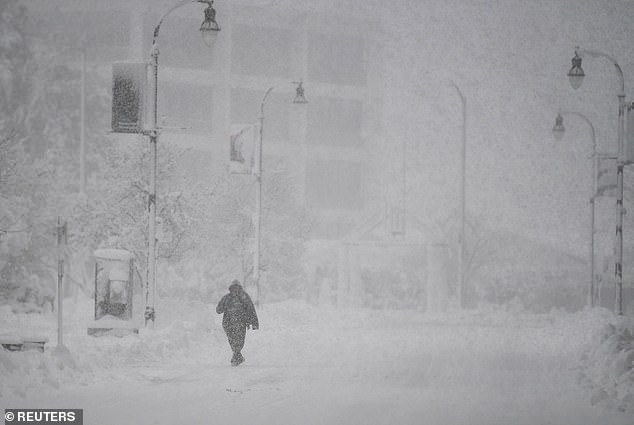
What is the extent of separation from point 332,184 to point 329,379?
56.8 metres

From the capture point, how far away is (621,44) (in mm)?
145375

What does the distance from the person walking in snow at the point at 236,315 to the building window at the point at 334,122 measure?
54.2 m

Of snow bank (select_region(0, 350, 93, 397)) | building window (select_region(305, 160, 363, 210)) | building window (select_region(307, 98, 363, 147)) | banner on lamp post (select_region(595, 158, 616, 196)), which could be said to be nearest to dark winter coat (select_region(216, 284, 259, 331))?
snow bank (select_region(0, 350, 93, 397))

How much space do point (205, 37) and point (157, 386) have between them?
9.56 m

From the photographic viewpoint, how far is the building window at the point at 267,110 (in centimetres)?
7225

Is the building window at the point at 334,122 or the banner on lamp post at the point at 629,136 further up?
the building window at the point at 334,122

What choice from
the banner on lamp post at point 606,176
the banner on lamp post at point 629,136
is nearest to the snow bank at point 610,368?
the banner on lamp post at point 629,136

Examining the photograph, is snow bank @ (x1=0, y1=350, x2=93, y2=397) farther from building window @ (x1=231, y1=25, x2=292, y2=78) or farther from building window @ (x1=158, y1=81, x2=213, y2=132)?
building window @ (x1=231, y1=25, x2=292, y2=78)

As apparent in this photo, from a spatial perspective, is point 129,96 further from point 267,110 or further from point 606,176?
point 267,110

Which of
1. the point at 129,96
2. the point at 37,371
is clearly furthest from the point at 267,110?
the point at 37,371

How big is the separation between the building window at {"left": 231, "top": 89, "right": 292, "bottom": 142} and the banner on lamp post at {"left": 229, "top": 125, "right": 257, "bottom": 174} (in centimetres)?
3963

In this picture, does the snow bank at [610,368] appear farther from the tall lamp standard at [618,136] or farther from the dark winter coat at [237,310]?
the tall lamp standard at [618,136]

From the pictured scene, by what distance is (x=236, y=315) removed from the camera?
61.4 feet

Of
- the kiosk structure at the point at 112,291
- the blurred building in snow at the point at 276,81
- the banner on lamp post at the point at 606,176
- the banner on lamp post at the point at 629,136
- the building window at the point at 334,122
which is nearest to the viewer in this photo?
the kiosk structure at the point at 112,291
